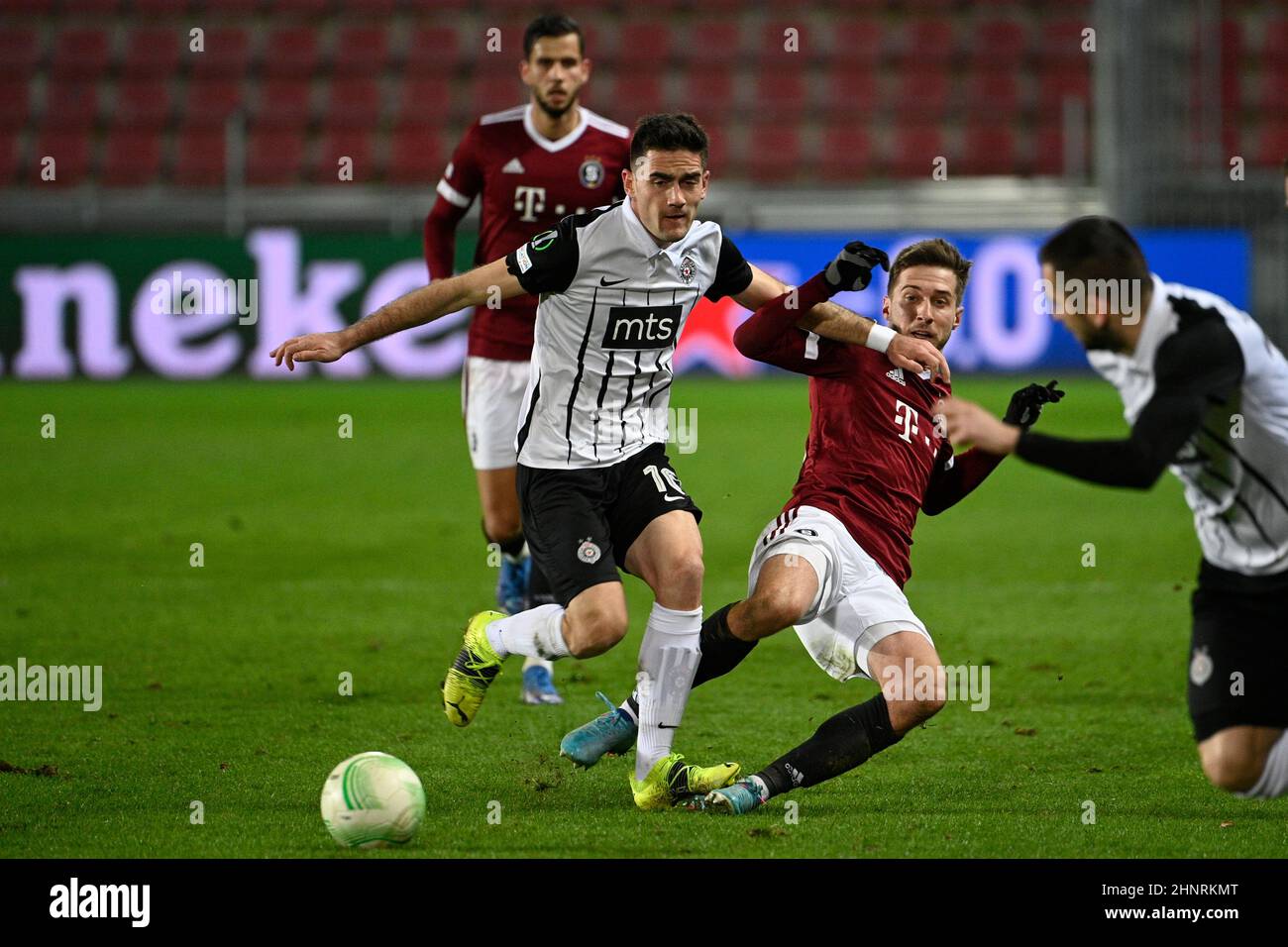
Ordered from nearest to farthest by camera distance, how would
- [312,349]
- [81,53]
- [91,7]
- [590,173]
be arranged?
[312,349], [590,173], [81,53], [91,7]

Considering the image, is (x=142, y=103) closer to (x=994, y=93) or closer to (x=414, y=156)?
(x=414, y=156)

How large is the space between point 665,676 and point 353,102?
18995 mm

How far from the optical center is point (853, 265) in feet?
16.1

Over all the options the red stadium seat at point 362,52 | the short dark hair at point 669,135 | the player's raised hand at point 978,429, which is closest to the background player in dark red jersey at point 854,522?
the short dark hair at point 669,135

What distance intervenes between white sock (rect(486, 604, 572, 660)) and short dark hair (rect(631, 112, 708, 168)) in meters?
1.44

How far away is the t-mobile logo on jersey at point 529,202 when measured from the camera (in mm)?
6918

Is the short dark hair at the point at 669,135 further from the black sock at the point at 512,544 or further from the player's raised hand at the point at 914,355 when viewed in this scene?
the black sock at the point at 512,544

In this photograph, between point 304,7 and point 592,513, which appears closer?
point 592,513

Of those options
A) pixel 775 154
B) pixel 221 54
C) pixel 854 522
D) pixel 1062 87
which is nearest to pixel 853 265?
pixel 854 522

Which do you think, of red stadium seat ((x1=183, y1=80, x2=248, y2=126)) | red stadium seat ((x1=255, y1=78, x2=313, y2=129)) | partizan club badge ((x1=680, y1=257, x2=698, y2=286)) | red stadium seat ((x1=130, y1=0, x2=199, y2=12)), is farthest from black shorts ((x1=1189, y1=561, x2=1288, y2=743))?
red stadium seat ((x1=130, y1=0, x2=199, y2=12))

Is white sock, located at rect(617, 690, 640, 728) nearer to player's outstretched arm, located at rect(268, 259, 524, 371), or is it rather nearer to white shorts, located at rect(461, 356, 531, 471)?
player's outstretched arm, located at rect(268, 259, 524, 371)

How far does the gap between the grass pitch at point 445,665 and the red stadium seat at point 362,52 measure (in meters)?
10.1

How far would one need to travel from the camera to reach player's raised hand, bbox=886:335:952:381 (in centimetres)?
509

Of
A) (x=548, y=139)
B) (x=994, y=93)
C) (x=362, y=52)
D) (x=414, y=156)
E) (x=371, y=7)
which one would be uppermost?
(x=371, y=7)
